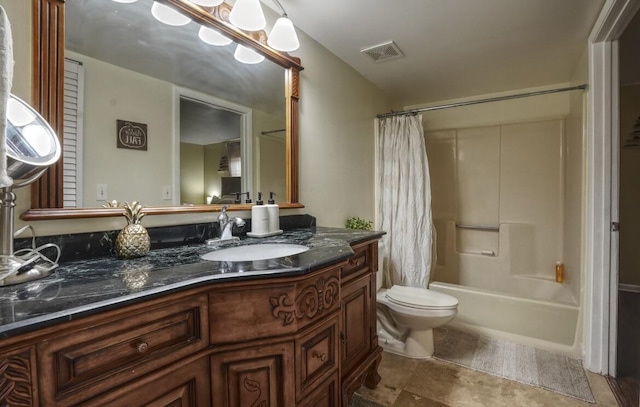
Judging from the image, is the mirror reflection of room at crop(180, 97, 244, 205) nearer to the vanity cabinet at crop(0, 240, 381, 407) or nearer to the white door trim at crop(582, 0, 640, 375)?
the vanity cabinet at crop(0, 240, 381, 407)

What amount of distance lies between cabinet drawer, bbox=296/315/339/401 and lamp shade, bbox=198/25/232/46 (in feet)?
4.51

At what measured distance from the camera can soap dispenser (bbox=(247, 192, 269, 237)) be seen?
5.02ft

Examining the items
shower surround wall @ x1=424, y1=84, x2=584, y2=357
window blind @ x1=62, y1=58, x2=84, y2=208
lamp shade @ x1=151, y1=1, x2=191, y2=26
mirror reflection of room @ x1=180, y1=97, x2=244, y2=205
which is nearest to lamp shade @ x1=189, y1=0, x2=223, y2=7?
lamp shade @ x1=151, y1=1, x2=191, y2=26

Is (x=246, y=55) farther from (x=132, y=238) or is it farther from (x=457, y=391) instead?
(x=457, y=391)

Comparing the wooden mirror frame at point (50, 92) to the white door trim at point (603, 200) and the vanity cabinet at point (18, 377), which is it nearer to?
the vanity cabinet at point (18, 377)

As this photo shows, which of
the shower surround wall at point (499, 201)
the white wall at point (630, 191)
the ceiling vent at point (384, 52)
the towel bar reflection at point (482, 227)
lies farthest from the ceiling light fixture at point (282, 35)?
the white wall at point (630, 191)

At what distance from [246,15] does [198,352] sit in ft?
4.64

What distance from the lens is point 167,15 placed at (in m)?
1.28

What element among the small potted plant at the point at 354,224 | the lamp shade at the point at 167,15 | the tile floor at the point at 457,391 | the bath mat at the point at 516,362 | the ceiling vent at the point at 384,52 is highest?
the ceiling vent at the point at 384,52

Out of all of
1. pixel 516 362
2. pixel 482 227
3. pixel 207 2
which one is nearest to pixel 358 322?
pixel 516 362

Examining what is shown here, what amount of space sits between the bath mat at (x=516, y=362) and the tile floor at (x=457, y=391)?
2.2 inches

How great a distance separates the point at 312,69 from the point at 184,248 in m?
1.46

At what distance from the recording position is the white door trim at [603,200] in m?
1.76

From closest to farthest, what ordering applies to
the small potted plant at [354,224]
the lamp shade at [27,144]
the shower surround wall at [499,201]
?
the lamp shade at [27,144] < the small potted plant at [354,224] < the shower surround wall at [499,201]
